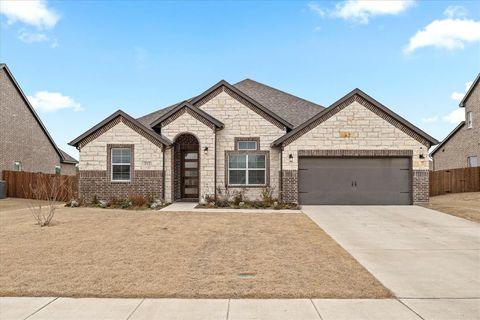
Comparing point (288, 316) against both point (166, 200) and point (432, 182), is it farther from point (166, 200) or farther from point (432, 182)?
point (432, 182)

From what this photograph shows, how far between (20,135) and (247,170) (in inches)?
799

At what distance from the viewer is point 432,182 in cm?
2591

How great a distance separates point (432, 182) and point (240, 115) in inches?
602

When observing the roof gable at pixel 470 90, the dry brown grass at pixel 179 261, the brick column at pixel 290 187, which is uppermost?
the roof gable at pixel 470 90

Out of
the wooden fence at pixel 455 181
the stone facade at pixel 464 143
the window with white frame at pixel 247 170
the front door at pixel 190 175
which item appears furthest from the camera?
the stone facade at pixel 464 143

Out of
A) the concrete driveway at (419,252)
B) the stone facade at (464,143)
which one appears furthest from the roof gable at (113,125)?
the stone facade at (464,143)

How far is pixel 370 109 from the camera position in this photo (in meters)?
18.4

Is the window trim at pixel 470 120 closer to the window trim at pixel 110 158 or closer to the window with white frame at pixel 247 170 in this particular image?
the window with white frame at pixel 247 170

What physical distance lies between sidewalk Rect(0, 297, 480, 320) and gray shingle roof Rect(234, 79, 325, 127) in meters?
16.6

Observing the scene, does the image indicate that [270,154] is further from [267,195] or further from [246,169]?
[267,195]

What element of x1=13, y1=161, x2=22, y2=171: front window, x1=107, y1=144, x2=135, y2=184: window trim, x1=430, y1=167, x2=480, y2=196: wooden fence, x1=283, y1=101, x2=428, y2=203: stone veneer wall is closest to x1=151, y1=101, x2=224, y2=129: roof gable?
x1=107, y1=144, x2=135, y2=184: window trim

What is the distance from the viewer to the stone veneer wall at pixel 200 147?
62.1 feet

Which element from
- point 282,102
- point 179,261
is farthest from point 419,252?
point 282,102

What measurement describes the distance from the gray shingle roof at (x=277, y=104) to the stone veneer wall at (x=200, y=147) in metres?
3.59
